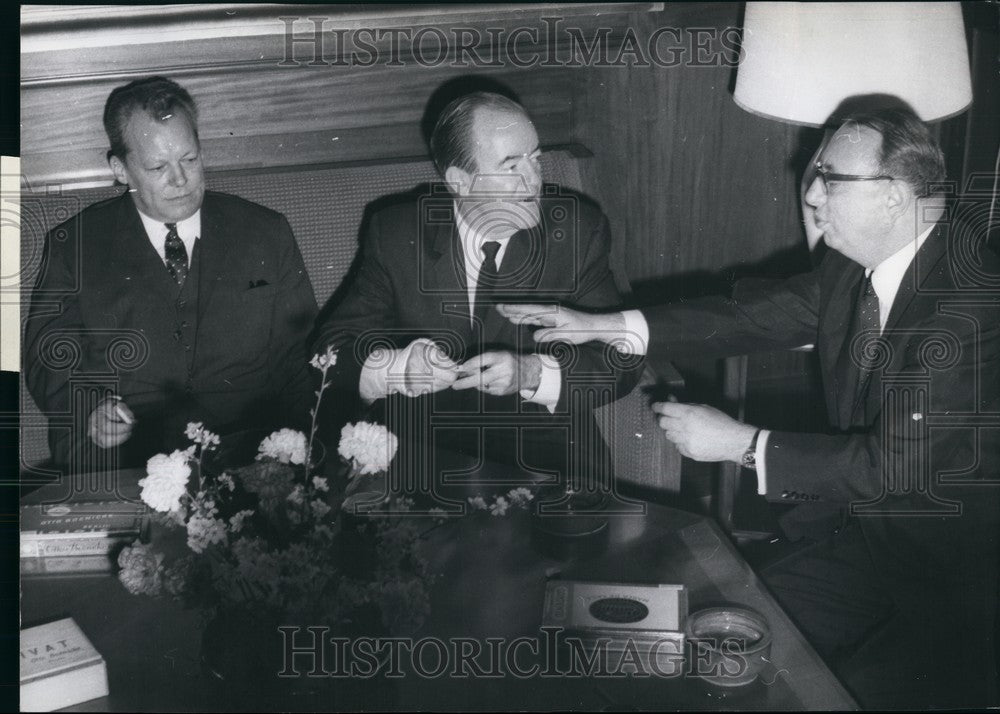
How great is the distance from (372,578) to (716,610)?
1.90 feet

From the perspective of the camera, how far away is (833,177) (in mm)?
1771

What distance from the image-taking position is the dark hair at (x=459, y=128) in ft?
5.94

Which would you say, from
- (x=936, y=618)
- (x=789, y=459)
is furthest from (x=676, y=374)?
(x=936, y=618)

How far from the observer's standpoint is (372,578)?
1.44 metres

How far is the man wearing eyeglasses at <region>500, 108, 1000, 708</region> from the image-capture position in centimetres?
177

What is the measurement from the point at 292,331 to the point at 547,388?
55 cm

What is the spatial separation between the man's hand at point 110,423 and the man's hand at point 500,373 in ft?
2.22

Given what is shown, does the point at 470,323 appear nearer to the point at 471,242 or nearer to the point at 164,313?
the point at 471,242

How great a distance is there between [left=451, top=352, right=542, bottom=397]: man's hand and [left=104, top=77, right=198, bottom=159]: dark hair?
75 cm

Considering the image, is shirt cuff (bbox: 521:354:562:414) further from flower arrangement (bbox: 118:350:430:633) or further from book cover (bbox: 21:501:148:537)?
book cover (bbox: 21:501:148:537)

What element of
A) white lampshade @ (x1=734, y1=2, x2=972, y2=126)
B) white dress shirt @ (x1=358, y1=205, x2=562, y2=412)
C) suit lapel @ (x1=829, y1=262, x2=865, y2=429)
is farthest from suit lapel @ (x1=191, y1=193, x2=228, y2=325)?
suit lapel @ (x1=829, y1=262, x2=865, y2=429)

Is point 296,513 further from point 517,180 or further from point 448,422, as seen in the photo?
point 517,180

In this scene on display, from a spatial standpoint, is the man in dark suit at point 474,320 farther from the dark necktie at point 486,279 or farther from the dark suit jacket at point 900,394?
the dark suit jacket at point 900,394

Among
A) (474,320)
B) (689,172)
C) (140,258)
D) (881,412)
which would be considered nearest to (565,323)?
(474,320)
